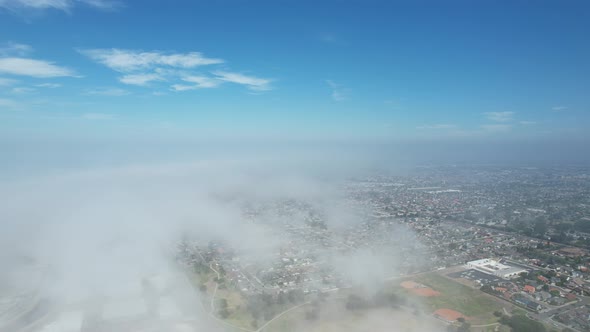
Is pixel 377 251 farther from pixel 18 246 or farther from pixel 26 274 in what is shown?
pixel 18 246

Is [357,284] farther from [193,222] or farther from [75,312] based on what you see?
[193,222]

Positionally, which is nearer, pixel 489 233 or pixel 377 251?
pixel 377 251

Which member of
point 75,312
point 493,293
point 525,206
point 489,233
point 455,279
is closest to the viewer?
point 75,312

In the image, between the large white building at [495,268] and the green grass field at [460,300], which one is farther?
the large white building at [495,268]

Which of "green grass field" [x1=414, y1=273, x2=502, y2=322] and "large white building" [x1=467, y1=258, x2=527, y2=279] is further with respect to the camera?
"large white building" [x1=467, y1=258, x2=527, y2=279]

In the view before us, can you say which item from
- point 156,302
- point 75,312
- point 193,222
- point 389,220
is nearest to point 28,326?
point 75,312

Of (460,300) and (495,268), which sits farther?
(495,268)

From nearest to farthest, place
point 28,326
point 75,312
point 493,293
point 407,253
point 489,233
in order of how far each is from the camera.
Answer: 1. point 28,326
2. point 75,312
3. point 493,293
4. point 407,253
5. point 489,233
